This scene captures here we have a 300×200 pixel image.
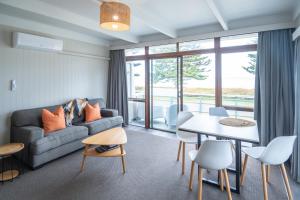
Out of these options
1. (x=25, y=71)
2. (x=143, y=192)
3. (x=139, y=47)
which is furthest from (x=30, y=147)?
(x=139, y=47)

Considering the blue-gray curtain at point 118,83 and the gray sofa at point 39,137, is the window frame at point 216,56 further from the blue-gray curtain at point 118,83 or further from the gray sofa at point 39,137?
the gray sofa at point 39,137

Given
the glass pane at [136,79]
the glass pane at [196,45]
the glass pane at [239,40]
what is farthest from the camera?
the glass pane at [136,79]

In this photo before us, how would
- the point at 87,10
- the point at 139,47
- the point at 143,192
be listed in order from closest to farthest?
the point at 143,192 < the point at 87,10 < the point at 139,47

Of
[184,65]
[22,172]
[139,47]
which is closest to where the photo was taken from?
[22,172]

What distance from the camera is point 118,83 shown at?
5.37m

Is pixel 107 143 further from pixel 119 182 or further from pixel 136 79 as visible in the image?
pixel 136 79

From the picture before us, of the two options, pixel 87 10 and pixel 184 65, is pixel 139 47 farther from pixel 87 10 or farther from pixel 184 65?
pixel 87 10

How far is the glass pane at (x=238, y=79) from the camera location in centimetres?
371

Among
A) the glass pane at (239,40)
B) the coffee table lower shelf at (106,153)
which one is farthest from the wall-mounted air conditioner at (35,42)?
the glass pane at (239,40)

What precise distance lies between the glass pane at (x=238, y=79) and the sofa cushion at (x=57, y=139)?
3151 mm

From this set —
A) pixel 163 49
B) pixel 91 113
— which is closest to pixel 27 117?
pixel 91 113

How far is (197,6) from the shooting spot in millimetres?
3061

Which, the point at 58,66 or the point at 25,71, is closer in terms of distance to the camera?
the point at 25,71

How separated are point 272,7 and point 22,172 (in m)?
4.87
